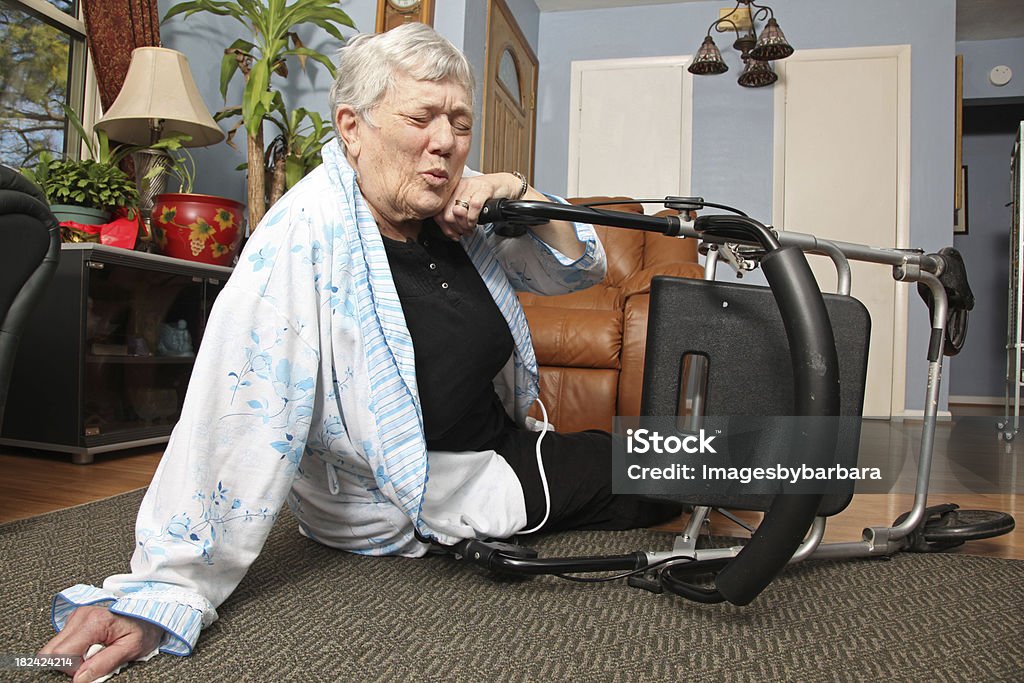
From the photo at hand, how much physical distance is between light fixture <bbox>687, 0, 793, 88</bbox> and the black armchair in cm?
369

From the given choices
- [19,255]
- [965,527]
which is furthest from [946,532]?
[19,255]

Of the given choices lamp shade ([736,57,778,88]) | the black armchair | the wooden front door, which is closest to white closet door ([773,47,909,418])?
lamp shade ([736,57,778,88])

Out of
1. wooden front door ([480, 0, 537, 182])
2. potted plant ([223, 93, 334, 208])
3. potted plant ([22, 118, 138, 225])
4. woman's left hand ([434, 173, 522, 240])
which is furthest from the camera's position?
wooden front door ([480, 0, 537, 182])

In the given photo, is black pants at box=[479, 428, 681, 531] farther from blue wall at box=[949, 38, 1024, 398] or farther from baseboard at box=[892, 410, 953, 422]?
blue wall at box=[949, 38, 1024, 398]

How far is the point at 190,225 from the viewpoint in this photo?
2482 mm

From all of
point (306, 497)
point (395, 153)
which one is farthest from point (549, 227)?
point (306, 497)

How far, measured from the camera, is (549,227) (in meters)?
1.23

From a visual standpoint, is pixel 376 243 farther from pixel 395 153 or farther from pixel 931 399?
pixel 931 399

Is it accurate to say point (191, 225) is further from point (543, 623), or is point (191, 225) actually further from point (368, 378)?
point (543, 623)

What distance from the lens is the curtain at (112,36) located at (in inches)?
107

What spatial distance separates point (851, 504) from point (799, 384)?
1315 mm

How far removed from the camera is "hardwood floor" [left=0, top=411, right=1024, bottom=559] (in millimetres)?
1556

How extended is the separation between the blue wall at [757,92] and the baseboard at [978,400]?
2.17 meters

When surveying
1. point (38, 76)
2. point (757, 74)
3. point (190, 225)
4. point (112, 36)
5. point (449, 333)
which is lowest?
point (449, 333)
